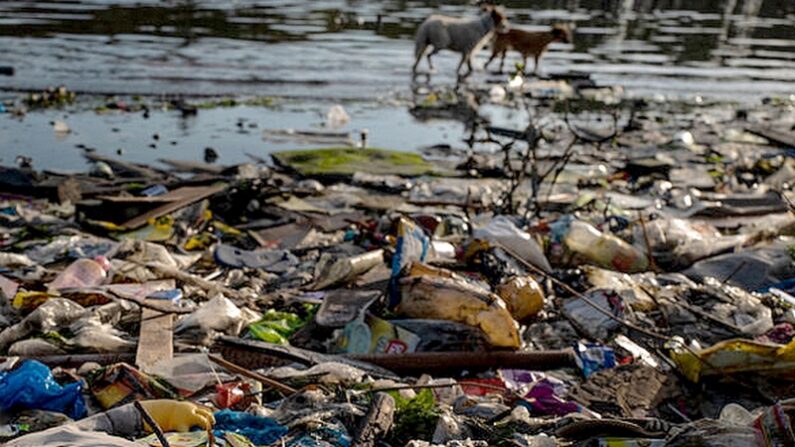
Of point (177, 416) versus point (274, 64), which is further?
point (274, 64)

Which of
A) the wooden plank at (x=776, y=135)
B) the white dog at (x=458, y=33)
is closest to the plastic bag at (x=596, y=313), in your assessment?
the wooden plank at (x=776, y=135)

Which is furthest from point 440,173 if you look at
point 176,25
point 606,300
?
point 176,25

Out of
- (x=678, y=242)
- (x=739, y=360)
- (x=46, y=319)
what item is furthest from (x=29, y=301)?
(x=678, y=242)

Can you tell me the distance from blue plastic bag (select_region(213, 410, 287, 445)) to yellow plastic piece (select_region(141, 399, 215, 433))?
→ 0.20 feet

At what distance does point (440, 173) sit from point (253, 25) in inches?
608

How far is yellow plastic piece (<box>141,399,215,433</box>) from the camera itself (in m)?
3.25

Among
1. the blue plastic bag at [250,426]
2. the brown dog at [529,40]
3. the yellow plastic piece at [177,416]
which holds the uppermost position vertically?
the brown dog at [529,40]

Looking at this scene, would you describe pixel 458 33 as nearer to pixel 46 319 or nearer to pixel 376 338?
pixel 376 338

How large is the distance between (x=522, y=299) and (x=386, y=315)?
0.83 m

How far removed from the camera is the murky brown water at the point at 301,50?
16.0 metres

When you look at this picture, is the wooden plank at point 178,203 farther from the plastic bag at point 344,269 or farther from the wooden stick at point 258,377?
the wooden stick at point 258,377

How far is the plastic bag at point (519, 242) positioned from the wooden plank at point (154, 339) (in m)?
2.37

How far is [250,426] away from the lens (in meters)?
3.36

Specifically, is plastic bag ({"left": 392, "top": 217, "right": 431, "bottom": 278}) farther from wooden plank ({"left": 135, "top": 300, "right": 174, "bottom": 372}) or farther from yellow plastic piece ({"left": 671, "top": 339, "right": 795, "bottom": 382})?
yellow plastic piece ({"left": 671, "top": 339, "right": 795, "bottom": 382})
